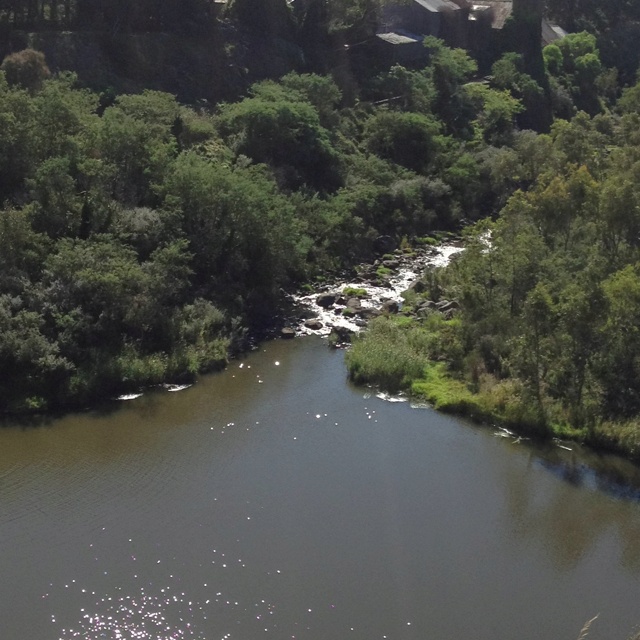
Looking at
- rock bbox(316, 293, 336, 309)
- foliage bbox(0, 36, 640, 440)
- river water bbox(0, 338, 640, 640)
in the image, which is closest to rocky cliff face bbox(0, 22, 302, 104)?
foliage bbox(0, 36, 640, 440)

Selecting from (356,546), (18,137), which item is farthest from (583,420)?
(18,137)

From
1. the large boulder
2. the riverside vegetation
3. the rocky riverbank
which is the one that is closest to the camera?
Answer: the riverside vegetation

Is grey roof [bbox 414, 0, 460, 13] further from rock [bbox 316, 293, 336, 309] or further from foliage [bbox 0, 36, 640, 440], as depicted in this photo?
rock [bbox 316, 293, 336, 309]

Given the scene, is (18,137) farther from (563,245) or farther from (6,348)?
(563,245)

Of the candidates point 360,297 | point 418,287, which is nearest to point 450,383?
point 360,297

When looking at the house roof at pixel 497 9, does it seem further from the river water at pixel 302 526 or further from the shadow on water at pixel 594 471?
the shadow on water at pixel 594 471

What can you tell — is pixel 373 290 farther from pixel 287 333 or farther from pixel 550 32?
pixel 550 32
